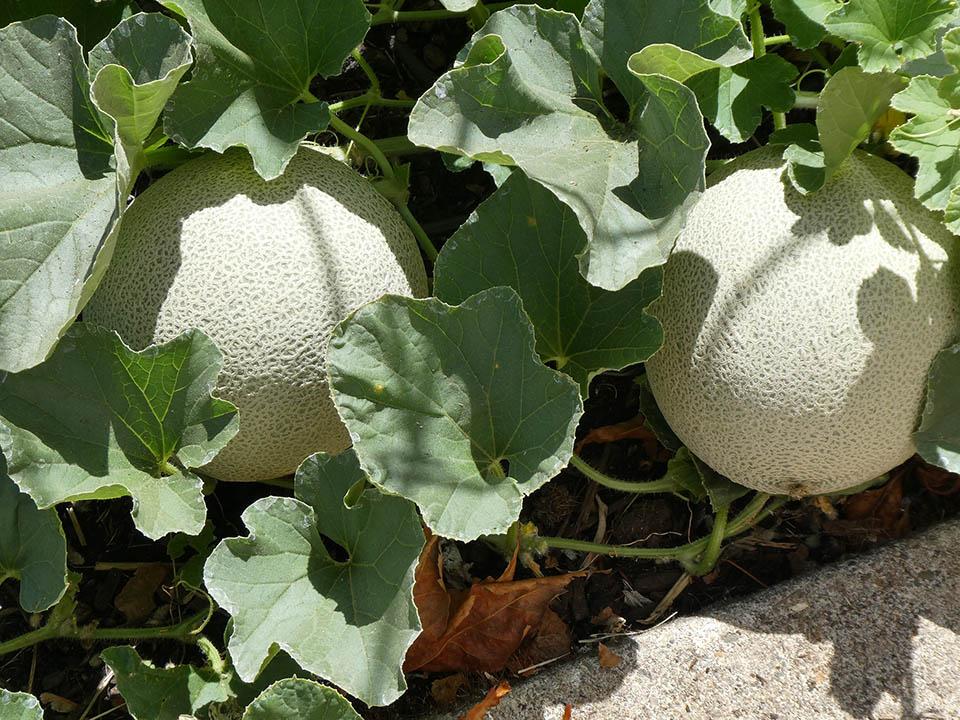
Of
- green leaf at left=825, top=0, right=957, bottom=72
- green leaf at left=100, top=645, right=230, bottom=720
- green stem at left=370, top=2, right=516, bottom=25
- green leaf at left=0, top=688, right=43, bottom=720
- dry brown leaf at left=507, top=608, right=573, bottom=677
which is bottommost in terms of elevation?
dry brown leaf at left=507, top=608, right=573, bottom=677

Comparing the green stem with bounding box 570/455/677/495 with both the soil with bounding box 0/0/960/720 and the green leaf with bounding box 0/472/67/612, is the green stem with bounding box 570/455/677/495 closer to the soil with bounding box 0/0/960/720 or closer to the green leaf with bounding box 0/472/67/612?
the soil with bounding box 0/0/960/720

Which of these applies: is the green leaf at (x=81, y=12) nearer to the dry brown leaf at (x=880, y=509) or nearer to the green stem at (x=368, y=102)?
the green stem at (x=368, y=102)

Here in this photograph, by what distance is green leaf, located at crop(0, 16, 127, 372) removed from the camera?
5.10ft

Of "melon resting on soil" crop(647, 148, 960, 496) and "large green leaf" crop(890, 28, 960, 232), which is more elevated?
"large green leaf" crop(890, 28, 960, 232)

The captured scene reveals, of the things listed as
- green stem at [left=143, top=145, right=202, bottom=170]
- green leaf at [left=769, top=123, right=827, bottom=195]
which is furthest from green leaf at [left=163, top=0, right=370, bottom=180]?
green leaf at [left=769, top=123, right=827, bottom=195]

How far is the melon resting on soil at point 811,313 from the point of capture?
161 cm

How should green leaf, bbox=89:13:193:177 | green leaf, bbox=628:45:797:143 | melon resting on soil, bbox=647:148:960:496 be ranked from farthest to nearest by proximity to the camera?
green leaf, bbox=628:45:797:143 < melon resting on soil, bbox=647:148:960:496 < green leaf, bbox=89:13:193:177

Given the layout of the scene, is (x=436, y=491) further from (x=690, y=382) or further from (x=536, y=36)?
(x=536, y=36)

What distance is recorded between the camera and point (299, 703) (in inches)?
60.9

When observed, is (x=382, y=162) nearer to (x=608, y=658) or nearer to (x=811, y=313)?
(x=811, y=313)

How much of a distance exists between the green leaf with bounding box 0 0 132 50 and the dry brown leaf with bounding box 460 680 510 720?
52.9 inches

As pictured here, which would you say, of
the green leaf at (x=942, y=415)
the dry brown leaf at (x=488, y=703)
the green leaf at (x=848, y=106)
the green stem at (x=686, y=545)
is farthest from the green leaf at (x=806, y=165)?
the dry brown leaf at (x=488, y=703)

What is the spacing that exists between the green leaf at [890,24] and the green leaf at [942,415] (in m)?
0.47

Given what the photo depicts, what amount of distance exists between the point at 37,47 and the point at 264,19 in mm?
353
